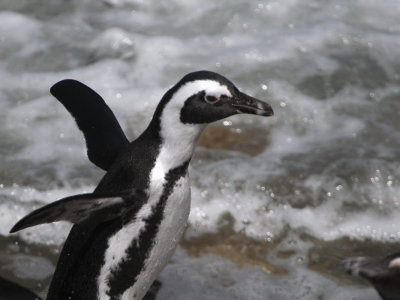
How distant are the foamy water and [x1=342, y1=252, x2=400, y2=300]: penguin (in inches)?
15.3

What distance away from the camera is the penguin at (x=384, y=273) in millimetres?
2420

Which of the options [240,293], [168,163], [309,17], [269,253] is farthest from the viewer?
[309,17]

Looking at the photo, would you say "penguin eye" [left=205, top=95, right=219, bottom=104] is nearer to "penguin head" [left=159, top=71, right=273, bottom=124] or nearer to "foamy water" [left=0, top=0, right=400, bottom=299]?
"penguin head" [left=159, top=71, right=273, bottom=124]

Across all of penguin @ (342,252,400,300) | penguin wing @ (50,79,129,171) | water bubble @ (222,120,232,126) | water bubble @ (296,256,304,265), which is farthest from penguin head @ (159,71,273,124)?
water bubble @ (222,120,232,126)

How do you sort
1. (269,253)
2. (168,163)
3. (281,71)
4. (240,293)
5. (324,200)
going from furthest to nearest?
(281,71) < (324,200) < (269,253) < (240,293) < (168,163)

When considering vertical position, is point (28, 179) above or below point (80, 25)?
above

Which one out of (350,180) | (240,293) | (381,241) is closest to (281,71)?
(350,180)

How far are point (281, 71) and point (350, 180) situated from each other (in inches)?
47.8

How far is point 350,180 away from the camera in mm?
3713

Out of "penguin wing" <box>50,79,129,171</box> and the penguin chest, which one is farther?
"penguin wing" <box>50,79,129,171</box>

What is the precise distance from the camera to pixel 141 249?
229 cm

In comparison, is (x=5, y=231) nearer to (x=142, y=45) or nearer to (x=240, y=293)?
(x=240, y=293)

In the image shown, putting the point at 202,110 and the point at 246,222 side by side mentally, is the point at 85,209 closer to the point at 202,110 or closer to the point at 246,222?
the point at 202,110

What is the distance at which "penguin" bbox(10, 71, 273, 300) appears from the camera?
2.20m
